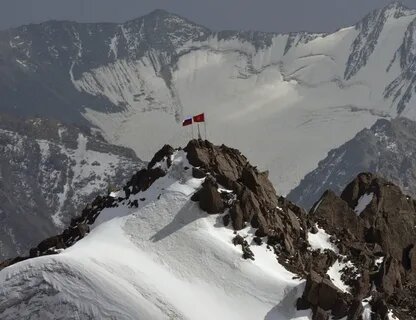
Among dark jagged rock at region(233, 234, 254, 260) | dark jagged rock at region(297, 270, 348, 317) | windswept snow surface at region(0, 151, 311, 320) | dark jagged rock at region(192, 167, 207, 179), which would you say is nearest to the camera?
windswept snow surface at region(0, 151, 311, 320)

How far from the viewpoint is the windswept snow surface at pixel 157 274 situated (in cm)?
10538

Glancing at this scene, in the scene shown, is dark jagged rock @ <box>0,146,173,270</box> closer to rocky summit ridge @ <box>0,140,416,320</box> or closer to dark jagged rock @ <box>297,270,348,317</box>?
rocky summit ridge @ <box>0,140,416,320</box>

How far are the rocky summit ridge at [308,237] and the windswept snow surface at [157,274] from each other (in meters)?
1.77

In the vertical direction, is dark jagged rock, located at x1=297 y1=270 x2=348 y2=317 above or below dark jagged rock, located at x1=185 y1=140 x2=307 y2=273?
below

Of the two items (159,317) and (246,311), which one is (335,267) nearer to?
(246,311)

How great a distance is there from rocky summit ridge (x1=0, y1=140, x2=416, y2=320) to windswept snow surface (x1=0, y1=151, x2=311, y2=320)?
1.77 metres

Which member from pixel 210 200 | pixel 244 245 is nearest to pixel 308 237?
pixel 244 245

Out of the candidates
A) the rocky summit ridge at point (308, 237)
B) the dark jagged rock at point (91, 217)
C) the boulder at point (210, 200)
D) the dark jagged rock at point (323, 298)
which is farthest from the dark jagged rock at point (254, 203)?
the dark jagged rock at point (323, 298)

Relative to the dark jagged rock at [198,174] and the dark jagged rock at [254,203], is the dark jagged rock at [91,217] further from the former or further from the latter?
the dark jagged rock at [254,203]

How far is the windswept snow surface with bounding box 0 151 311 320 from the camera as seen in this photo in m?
105

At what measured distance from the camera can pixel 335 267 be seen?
130000 mm

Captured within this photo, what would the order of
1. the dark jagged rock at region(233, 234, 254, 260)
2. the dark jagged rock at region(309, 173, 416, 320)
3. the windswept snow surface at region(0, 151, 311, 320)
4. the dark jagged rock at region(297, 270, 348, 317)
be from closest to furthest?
1. the windswept snow surface at region(0, 151, 311, 320)
2. the dark jagged rock at region(297, 270, 348, 317)
3. the dark jagged rock at region(233, 234, 254, 260)
4. the dark jagged rock at region(309, 173, 416, 320)

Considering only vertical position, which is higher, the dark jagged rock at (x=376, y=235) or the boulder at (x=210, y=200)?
the dark jagged rock at (x=376, y=235)

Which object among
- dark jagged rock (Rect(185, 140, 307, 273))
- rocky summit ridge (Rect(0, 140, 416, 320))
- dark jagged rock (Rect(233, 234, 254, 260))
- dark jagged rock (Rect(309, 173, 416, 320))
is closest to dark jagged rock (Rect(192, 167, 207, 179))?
rocky summit ridge (Rect(0, 140, 416, 320))
